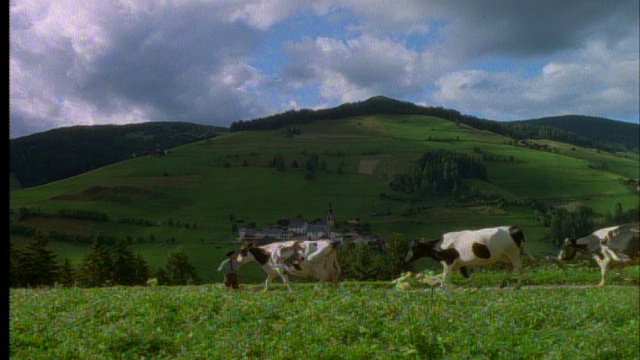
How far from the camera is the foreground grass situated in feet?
22.1

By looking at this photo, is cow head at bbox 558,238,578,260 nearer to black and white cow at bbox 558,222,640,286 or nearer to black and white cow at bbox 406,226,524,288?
black and white cow at bbox 558,222,640,286

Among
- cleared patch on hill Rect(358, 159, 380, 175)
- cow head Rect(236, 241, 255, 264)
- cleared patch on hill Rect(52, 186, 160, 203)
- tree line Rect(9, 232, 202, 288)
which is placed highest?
cleared patch on hill Rect(358, 159, 380, 175)

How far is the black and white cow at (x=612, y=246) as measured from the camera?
48.8ft

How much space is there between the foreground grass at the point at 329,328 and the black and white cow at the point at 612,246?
17.5 feet

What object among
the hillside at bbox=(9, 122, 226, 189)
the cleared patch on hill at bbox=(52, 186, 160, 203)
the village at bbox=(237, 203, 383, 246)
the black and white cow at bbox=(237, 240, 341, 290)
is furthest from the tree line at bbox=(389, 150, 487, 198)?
the cleared patch on hill at bbox=(52, 186, 160, 203)

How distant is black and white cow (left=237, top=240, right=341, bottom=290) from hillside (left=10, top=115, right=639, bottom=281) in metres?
6.51

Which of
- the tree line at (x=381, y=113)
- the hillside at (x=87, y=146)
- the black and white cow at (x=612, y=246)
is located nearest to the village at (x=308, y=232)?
the black and white cow at (x=612, y=246)

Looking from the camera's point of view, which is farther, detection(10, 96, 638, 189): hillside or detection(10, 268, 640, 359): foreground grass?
detection(10, 96, 638, 189): hillside

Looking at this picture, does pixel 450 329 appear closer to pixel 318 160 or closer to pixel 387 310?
pixel 387 310

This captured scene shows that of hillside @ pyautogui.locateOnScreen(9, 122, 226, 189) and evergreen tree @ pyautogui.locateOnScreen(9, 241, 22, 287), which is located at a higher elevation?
hillside @ pyautogui.locateOnScreen(9, 122, 226, 189)

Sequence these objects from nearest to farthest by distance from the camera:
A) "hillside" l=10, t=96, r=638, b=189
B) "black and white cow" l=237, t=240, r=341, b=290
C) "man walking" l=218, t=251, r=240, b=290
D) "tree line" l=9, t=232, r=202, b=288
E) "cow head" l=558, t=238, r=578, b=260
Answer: "man walking" l=218, t=251, r=240, b=290 < "black and white cow" l=237, t=240, r=341, b=290 < "cow head" l=558, t=238, r=578, b=260 < "tree line" l=9, t=232, r=202, b=288 < "hillside" l=10, t=96, r=638, b=189

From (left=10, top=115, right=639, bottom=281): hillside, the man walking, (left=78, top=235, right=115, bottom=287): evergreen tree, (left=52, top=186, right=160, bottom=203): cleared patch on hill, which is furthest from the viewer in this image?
(left=52, top=186, right=160, bottom=203): cleared patch on hill

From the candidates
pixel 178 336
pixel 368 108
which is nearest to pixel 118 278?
pixel 368 108

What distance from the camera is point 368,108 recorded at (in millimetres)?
32125
